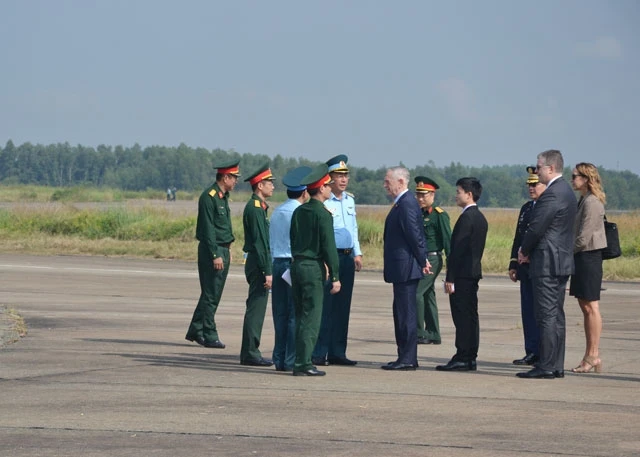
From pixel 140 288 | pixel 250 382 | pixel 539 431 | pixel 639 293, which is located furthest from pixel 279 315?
pixel 639 293

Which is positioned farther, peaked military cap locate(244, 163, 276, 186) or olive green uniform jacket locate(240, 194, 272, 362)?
peaked military cap locate(244, 163, 276, 186)

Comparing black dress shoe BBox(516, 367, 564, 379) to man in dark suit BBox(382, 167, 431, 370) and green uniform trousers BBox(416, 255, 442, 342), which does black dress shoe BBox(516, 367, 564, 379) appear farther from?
green uniform trousers BBox(416, 255, 442, 342)

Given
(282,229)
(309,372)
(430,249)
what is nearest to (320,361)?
(309,372)

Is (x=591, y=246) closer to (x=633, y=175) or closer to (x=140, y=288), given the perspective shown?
(x=140, y=288)

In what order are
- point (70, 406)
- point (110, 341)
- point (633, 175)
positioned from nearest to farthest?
point (70, 406), point (110, 341), point (633, 175)

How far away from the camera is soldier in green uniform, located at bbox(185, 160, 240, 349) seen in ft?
46.1

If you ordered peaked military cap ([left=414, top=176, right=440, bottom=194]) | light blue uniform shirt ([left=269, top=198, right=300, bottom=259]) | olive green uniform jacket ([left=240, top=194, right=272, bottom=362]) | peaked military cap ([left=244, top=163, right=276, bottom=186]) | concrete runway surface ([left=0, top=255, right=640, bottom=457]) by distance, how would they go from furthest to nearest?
1. peaked military cap ([left=414, top=176, right=440, bottom=194])
2. peaked military cap ([left=244, top=163, right=276, bottom=186])
3. olive green uniform jacket ([left=240, top=194, right=272, bottom=362])
4. light blue uniform shirt ([left=269, top=198, right=300, bottom=259])
5. concrete runway surface ([left=0, top=255, right=640, bottom=457])

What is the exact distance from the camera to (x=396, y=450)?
26.0ft

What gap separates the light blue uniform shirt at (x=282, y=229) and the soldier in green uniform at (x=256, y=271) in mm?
187

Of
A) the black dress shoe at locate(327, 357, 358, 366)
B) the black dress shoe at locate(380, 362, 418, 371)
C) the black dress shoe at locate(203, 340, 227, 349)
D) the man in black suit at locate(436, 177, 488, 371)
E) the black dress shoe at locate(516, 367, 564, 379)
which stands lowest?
the black dress shoe at locate(203, 340, 227, 349)

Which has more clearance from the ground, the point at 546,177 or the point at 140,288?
the point at 546,177

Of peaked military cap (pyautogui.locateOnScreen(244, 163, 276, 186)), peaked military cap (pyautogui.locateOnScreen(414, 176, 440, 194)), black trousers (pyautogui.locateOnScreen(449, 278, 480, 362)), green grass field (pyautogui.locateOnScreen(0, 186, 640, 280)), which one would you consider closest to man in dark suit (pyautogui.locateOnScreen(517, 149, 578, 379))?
black trousers (pyautogui.locateOnScreen(449, 278, 480, 362))

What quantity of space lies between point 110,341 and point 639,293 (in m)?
13.6

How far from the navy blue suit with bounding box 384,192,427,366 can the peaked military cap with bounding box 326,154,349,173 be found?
3.10ft
